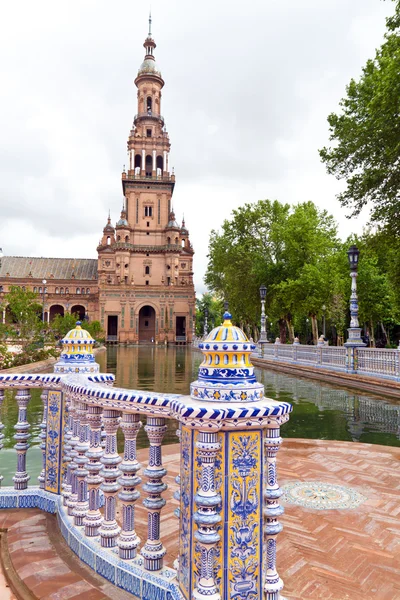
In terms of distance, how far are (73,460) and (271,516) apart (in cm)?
198

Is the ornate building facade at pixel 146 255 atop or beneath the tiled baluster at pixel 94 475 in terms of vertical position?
atop

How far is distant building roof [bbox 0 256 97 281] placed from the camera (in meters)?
76.9

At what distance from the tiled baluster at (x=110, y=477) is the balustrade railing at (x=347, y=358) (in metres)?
13.4

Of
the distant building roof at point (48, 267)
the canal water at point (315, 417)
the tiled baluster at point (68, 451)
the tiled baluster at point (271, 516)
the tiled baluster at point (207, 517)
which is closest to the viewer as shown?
the tiled baluster at point (207, 517)

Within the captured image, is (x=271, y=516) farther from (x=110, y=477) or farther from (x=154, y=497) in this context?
(x=110, y=477)

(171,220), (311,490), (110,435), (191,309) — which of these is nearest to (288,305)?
(311,490)

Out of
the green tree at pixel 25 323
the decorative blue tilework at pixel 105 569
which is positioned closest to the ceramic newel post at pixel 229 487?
the decorative blue tilework at pixel 105 569

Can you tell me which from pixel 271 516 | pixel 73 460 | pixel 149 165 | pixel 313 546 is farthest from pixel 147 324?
pixel 271 516

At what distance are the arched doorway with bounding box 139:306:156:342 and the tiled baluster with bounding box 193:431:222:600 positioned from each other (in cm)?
6109

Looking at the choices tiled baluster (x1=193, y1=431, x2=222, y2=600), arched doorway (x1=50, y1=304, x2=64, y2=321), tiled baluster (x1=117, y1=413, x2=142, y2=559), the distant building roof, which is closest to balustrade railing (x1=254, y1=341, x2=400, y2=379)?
tiled baluster (x1=117, y1=413, x2=142, y2=559)

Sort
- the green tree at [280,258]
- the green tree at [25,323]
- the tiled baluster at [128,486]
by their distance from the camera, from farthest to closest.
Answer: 1. the green tree at [280,258]
2. the green tree at [25,323]
3. the tiled baluster at [128,486]

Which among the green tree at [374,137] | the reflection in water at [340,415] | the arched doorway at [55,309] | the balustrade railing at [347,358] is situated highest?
the green tree at [374,137]

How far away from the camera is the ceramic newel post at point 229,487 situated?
2285 mm

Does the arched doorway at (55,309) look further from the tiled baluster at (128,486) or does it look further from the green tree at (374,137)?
the tiled baluster at (128,486)
